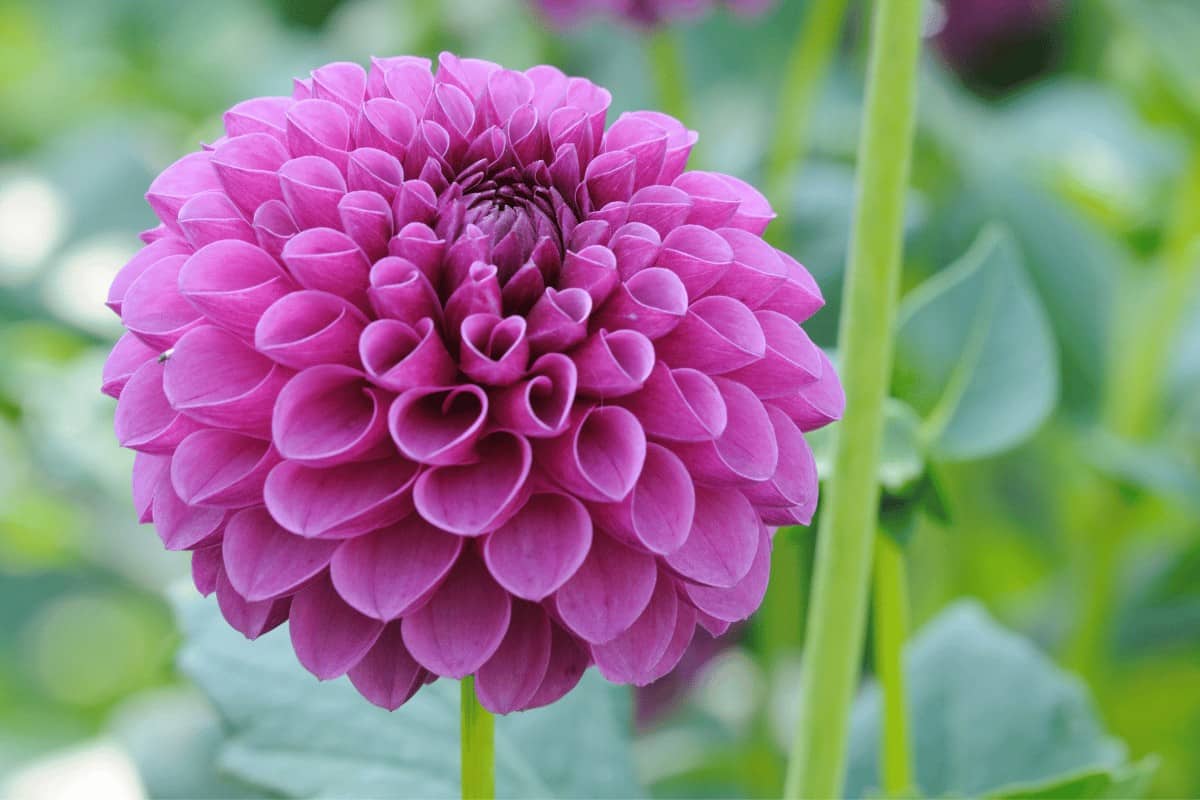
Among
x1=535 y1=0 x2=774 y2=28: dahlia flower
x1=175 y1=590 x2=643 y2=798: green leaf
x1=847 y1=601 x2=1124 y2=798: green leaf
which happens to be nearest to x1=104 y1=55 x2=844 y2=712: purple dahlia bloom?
x1=175 y1=590 x2=643 y2=798: green leaf

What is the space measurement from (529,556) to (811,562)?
1.11ft

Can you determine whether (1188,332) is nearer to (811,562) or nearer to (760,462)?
(811,562)

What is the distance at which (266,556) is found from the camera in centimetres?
31

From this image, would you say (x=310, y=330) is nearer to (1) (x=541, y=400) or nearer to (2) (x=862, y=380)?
(1) (x=541, y=400)

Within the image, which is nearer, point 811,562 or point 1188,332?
point 811,562

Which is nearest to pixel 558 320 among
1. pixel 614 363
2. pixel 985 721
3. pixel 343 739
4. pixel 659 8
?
pixel 614 363

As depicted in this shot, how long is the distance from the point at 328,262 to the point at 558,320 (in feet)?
0.18

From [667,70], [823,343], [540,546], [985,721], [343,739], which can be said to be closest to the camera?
[540,546]

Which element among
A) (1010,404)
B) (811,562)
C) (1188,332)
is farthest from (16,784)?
(1188,332)

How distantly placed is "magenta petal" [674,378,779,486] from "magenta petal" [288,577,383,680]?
8 cm

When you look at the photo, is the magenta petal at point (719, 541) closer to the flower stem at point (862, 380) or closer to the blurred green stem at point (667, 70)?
the flower stem at point (862, 380)

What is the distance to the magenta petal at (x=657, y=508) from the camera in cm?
30

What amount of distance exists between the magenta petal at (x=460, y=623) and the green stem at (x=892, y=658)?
219mm

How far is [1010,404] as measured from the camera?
546mm
